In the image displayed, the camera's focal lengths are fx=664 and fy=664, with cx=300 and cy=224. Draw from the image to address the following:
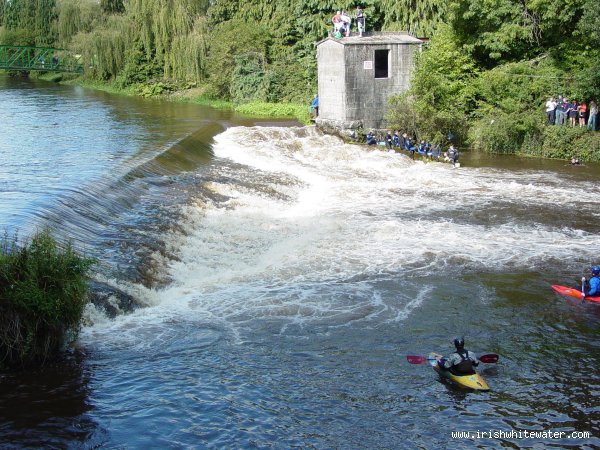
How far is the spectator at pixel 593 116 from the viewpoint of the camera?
2511 centimetres

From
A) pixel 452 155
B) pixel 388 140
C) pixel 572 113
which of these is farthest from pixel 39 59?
pixel 572 113

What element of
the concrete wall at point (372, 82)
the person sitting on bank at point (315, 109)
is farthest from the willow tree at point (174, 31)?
the concrete wall at point (372, 82)

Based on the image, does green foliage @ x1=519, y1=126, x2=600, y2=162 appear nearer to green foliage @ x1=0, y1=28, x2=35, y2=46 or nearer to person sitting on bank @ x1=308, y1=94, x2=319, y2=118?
person sitting on bank @ x1=308, y1=94, x2=319, y2=118

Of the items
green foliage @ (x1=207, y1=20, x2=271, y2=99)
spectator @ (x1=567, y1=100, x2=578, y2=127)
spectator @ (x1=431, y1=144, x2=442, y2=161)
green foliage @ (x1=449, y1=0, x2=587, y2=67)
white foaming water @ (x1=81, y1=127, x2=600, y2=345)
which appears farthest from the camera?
green foliage @ (x1=207, y1=20, x2=271, y2=99)

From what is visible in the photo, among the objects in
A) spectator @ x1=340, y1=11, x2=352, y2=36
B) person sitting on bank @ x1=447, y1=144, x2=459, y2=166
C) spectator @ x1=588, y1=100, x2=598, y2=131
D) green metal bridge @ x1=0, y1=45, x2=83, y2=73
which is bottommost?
person sitting on bank @ x1=447, y1=144, x2=459, y2=166

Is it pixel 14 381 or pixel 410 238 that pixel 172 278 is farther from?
pixel 410 238

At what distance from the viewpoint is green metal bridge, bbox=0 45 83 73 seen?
6058 cm

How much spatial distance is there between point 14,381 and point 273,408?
3.60 metres

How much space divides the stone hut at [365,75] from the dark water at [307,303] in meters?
5.99

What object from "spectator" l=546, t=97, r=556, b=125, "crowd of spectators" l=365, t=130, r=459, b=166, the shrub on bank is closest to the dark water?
the shrub on bank

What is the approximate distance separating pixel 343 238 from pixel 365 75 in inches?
598

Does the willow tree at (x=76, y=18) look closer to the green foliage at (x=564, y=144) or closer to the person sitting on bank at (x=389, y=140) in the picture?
the person sitting on bank at (x=389, y=140)

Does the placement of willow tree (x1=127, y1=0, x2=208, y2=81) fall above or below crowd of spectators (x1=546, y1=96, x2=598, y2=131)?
above

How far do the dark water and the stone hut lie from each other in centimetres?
599
